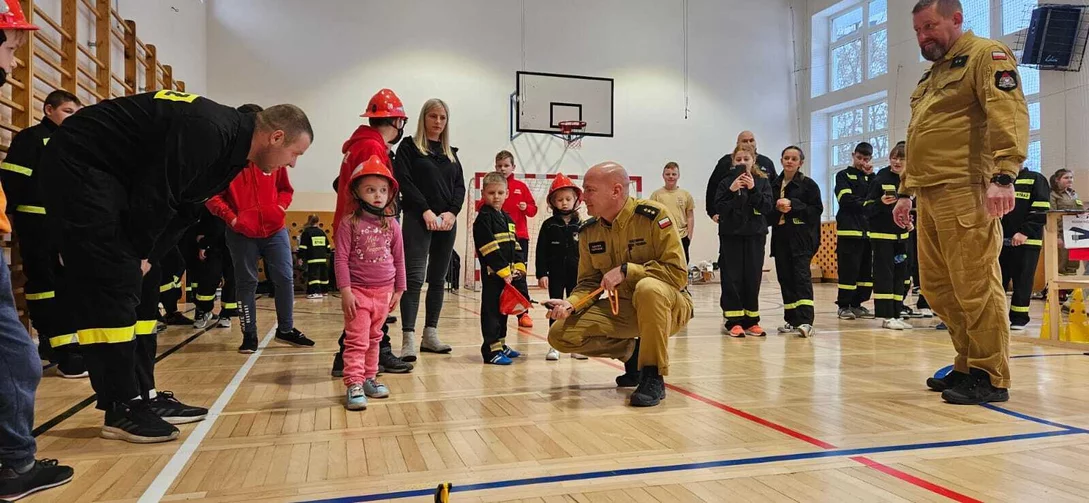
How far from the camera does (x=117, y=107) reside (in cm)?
233

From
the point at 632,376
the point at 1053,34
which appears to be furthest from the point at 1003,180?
the point at 1053,34

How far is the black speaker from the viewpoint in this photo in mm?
9820

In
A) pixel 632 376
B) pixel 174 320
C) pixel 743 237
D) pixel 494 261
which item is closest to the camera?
pixel 632 376

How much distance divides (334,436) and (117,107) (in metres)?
1.38

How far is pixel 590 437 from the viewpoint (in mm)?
2398

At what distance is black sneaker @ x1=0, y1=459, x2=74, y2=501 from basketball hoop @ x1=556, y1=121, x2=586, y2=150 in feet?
38.5

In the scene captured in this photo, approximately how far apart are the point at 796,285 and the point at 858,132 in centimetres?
1084

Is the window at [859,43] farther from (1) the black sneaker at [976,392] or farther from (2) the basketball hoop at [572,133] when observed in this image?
(1) the black sneaker at [976,392]

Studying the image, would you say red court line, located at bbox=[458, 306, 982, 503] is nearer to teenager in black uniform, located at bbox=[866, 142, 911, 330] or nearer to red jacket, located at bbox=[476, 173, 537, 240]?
red jacket, located at bbox=[476, 173, 537, 240]

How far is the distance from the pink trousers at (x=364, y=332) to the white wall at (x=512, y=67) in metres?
Answer: 10.6

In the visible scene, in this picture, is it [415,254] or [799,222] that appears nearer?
[415,254]

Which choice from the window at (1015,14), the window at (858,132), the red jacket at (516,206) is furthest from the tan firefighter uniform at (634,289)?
the window at (858,132)

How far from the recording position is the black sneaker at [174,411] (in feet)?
8.59

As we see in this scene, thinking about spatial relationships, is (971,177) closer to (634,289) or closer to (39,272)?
(634,289)
